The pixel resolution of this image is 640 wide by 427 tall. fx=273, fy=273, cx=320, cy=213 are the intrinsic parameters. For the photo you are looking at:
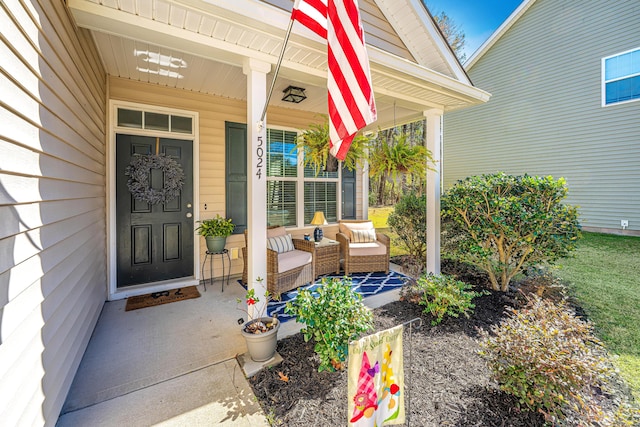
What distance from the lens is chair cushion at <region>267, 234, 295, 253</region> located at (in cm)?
411

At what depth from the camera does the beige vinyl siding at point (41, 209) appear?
1.16m

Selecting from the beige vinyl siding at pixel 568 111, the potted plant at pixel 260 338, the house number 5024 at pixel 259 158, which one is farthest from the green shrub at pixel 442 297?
the beige vinyl siding at pixel 568 111

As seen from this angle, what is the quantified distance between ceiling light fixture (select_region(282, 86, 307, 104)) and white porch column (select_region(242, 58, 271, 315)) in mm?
1495

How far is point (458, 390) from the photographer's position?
201 centimetres

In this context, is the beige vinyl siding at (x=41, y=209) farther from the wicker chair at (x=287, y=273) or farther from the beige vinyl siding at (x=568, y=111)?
the beige vinyl siding at (x=568, y=111)

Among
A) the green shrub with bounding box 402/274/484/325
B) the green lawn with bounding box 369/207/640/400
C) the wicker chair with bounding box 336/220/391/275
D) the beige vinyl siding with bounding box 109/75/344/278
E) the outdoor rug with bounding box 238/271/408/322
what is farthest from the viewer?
the wicker chair with bounding box 336/220/391/275

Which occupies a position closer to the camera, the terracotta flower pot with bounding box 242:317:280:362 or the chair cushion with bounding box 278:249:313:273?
the terracotta flower pot with bounding box 242:317:280:362

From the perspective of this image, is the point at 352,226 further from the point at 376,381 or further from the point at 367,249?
the point at 376,381

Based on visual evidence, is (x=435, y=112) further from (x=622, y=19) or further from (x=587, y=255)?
(x=622, y=19)

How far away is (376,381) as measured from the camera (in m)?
1.39

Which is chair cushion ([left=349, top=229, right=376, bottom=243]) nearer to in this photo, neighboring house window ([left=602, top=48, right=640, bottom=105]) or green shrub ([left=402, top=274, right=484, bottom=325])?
green shrub ([left=402, top=274, right=484, bottom=325])

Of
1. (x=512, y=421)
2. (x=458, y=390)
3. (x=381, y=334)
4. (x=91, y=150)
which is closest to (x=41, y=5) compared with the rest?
(x=91, y=150)

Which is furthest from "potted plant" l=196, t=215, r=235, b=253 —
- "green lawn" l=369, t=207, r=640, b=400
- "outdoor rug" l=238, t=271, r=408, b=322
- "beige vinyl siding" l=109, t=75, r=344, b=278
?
"green lawn" l=369, t=207, r=640, b=400

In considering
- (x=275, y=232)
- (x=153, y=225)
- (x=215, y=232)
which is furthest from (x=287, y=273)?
(x=153, y=225)
